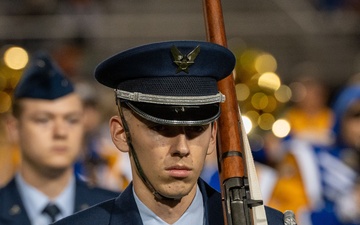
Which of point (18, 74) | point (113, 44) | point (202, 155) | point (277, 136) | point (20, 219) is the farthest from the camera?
point (113, 44)

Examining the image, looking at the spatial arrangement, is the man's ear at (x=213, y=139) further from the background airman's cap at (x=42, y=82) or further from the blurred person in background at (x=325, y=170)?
the blurred person in background at (x=325, y=170)

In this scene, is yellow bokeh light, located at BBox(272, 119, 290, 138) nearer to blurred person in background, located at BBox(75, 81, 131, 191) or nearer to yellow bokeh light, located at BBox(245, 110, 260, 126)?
yellow bokeh light, located at BBox(245, 110, 260, 126)

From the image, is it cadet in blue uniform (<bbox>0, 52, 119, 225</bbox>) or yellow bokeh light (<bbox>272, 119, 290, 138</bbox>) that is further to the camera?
yellow bokeh light (<bbox>272, 119, 290, 138</bbox>)

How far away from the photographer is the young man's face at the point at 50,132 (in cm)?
703

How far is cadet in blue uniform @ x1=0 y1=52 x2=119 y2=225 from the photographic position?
22.5ft

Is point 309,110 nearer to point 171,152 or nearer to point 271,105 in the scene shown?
point 271,105

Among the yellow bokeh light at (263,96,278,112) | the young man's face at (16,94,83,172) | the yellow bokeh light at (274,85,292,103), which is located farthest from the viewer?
the yellow bokeh light at (274,85,292,103)

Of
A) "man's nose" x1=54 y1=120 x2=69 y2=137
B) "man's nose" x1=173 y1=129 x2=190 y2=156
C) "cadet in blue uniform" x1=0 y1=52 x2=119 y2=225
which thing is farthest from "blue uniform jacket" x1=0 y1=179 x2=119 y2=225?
"man's nose" x1=173 y1=129 x2=190 y2=156

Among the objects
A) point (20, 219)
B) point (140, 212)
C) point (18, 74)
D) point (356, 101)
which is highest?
point (18, 74)

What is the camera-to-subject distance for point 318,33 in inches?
689

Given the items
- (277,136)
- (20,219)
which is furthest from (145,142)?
(277,136)

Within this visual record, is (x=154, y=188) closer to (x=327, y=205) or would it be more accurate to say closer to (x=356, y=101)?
(x=327, y=205)

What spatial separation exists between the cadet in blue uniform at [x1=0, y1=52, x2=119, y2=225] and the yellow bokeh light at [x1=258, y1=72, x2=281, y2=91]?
571 cm

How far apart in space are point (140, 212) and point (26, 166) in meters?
2.88
